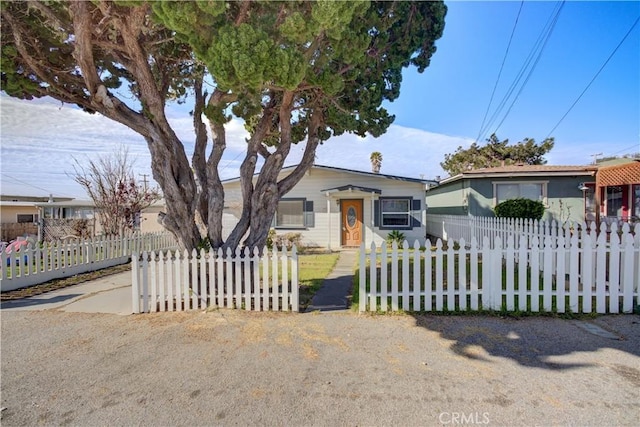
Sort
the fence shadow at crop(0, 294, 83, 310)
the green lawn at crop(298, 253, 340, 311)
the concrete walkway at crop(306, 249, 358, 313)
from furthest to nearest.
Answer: the green lawn at crop(298, 253, 340, 311) → the fence shadow at crop(0, 294, 83, 310) → the concrete walkway at crop(306, 249, 358, 313)

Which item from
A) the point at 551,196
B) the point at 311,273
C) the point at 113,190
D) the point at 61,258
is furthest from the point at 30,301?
the point at 551,196

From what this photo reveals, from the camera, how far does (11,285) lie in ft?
23.1

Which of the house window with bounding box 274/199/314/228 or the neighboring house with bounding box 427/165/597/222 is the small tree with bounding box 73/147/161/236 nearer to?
the house window with bounding box 274/199/314/228

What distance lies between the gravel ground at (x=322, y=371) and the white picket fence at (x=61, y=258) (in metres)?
3.11

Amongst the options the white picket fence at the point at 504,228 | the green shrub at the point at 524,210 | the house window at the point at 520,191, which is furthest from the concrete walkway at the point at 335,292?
the house window at the point at 520,191

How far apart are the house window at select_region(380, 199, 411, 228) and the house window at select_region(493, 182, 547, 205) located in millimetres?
4145

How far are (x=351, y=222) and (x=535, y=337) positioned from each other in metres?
11.1

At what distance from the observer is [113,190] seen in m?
12.9

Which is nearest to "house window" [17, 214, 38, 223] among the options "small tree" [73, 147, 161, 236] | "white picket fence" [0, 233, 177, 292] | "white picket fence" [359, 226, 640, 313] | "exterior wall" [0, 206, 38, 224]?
"exterior wall" [0, 206, 38, 224]

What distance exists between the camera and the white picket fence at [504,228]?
228 inches

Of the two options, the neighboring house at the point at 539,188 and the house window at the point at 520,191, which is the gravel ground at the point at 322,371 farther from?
the house window at the point at 520,191

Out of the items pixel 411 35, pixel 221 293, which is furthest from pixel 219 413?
pixel 411 35

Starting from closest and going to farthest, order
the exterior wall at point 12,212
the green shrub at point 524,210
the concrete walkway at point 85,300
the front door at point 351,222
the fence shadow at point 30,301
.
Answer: the concrete walkway at point 85,300
the fence shadow at point 30,301
the green shrub at point 524,210
the front door at point 351,222
the exterior wall at point 12,212

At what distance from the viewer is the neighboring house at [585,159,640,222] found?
38.9 ft
